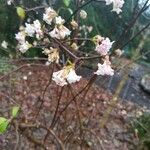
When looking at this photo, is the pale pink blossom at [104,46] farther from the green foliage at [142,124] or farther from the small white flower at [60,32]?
the green foliage at [142,124]

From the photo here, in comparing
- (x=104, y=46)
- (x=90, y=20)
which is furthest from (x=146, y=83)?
(x=104, y=46)

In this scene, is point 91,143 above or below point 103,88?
below

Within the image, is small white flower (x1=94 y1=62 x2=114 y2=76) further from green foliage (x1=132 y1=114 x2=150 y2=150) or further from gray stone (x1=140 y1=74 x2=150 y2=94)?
gray stone (x1=140 y1=74 x2=150 y2=94)

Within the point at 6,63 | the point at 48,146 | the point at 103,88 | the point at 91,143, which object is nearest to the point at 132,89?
the point at 103,88

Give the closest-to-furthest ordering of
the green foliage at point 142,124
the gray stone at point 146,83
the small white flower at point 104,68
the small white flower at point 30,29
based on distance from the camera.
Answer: the small white flower at point 104,68
the small white flower at point 30,29
the green foliage at point 142,124
the gray stone at point 146,83

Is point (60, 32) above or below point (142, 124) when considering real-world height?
above

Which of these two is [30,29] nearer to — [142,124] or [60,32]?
[60,32]

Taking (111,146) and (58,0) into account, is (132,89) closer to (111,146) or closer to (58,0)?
(58,0)

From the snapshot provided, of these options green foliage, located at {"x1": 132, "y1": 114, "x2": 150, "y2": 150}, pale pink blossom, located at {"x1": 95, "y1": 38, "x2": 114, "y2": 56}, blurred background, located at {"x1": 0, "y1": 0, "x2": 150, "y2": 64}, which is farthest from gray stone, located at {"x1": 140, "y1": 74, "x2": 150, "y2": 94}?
pale pink blossom, located at {"x1": 95, "y1": 38, "x2": 114, "y2": 56}

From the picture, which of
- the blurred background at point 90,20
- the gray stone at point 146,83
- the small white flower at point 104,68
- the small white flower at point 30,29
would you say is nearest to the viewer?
the small white flower at point 104,68

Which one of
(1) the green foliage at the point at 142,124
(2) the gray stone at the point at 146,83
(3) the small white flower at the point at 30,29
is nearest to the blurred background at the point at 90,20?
(2) the gray stone at the point at 146,83

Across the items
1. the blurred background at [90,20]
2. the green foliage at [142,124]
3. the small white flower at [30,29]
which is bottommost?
the green foliage at [142,124]
